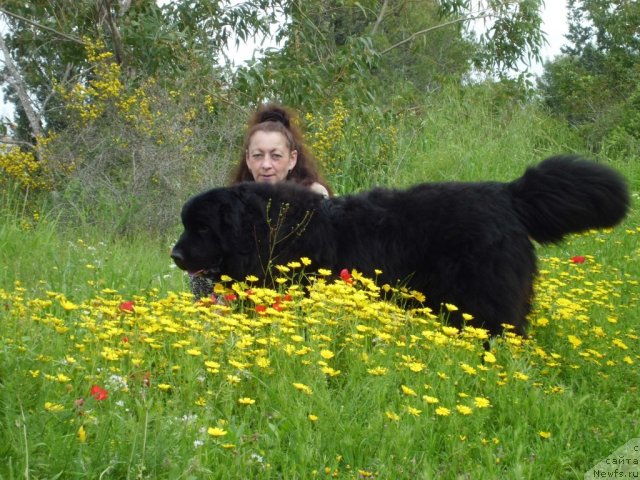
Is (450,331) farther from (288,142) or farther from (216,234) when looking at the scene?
(288,142)

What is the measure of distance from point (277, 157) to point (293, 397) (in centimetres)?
316

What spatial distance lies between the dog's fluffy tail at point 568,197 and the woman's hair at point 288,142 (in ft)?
5.93

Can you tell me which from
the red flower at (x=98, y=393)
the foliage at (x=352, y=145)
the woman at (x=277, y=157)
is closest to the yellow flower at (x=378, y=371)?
the red flower at (x=98, y=393)

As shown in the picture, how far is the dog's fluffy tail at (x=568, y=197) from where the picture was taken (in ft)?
14.9

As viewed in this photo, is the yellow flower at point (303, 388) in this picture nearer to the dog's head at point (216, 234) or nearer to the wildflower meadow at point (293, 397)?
the wildflower meadow at point (293, 397)

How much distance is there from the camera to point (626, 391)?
367cm

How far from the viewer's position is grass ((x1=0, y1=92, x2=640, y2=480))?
2379mm

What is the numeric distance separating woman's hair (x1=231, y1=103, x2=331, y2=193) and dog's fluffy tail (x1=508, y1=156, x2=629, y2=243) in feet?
5.93

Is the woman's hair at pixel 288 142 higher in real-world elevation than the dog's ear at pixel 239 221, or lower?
higher

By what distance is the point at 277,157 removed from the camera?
5832 mm

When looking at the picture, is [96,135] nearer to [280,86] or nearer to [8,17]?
[280,86]

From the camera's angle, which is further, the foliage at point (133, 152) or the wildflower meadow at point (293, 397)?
the foliage at point (133, 152)

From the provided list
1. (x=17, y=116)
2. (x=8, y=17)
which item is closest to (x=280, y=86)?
(x=8, y=17)

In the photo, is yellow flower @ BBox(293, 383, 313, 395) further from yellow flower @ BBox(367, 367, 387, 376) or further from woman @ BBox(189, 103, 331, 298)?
woman @ BBox(189, 103, 331, 298)
